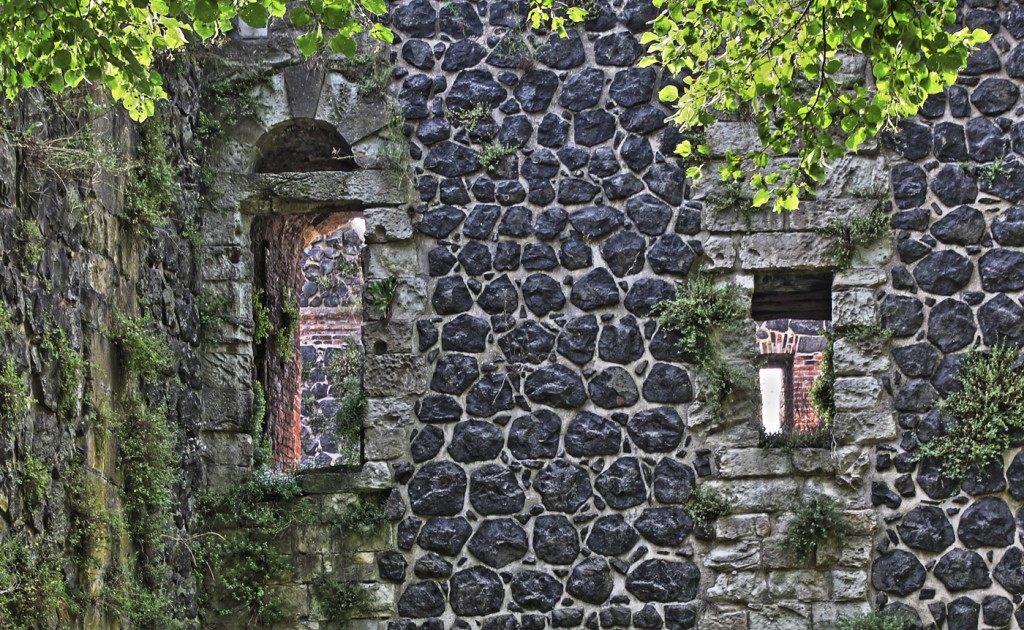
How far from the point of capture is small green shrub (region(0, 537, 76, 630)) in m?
5.51

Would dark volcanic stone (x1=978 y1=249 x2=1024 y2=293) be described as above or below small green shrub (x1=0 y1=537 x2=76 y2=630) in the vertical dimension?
above

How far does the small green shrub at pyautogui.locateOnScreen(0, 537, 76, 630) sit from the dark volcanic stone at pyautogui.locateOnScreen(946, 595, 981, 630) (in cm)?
489

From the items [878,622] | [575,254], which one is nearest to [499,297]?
[575,254]

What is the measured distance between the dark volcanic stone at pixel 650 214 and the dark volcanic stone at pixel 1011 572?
109 inches

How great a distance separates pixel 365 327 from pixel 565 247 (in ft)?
4.39

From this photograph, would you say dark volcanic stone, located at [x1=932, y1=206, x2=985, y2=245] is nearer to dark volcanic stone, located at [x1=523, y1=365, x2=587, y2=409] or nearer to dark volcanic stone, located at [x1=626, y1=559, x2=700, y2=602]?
dark volcanic stone, located at [x1=523, y1=365, x2=587, y2=409]

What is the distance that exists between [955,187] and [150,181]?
187 inches

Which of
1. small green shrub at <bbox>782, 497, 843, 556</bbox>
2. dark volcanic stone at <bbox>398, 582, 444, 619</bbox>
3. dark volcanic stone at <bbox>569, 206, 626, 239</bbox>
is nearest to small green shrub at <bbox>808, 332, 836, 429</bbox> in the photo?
small green shrub at <bbox>782, 497, 843, 556</bbox>

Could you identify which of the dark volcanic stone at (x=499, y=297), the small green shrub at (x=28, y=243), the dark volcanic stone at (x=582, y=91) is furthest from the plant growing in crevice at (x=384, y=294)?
the small green shrub at (x=28, y=243)

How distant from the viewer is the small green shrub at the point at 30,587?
551 centimetres

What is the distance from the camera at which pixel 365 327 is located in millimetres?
8734

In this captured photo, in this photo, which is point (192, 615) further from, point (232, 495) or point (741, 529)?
point (741, 529)

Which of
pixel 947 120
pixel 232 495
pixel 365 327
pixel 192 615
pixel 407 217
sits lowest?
pixel 192 615

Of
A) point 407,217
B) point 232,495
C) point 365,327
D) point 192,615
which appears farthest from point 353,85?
point 192,615
